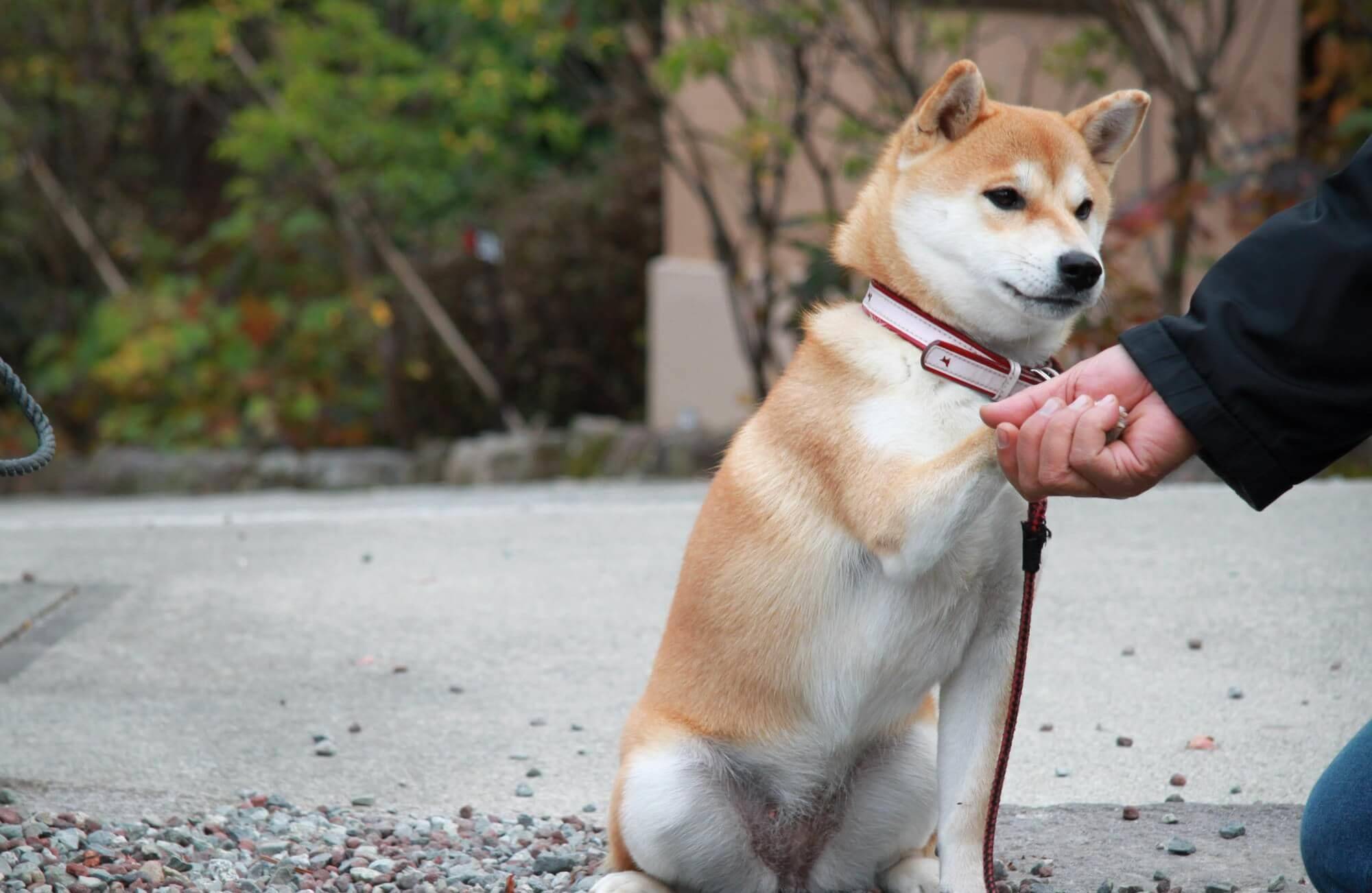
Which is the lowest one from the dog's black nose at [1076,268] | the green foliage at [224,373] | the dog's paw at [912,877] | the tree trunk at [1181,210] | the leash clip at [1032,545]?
the green foliage at [224,373]

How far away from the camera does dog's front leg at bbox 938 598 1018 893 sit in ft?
8.21

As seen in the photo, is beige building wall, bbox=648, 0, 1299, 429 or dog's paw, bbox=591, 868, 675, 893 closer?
dog's paw, bbox=591, 868, 675, 893

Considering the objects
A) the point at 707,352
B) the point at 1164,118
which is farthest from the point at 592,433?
the point at 1164,118

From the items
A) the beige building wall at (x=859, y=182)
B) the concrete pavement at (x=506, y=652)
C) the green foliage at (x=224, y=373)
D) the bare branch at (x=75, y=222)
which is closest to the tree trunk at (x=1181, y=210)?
the beige building wall at (x=859, y=182)

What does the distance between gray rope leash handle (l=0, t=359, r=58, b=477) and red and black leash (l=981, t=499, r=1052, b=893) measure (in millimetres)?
1703

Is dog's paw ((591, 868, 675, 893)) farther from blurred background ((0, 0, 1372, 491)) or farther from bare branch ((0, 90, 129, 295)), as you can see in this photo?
bare branch ((0, 90, 129, 295))

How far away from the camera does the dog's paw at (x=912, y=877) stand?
2695 millimetres

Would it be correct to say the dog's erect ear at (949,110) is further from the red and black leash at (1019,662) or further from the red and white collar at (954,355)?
the red and black leash at (1019,662)

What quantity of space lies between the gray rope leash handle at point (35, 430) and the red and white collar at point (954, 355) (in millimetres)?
1500

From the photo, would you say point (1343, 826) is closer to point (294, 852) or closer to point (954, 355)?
point (954, 355)

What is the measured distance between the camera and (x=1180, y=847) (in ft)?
9.44

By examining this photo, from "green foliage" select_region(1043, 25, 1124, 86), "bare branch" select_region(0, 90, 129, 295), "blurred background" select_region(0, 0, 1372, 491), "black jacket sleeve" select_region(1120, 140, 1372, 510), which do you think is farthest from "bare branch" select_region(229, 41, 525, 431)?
"black jacket sleeve" select_region(1120, 140, 1372, 510)

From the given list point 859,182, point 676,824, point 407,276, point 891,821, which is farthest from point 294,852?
point 407,276

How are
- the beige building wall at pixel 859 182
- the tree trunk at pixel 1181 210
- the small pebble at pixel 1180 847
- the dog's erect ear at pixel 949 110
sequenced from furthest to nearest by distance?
the beige building wall at pixel 859 182
the tree trunk at pixel 1181 210
the small pebble at pixel 1180 847
the dog's erect ear at pixel 949 110
